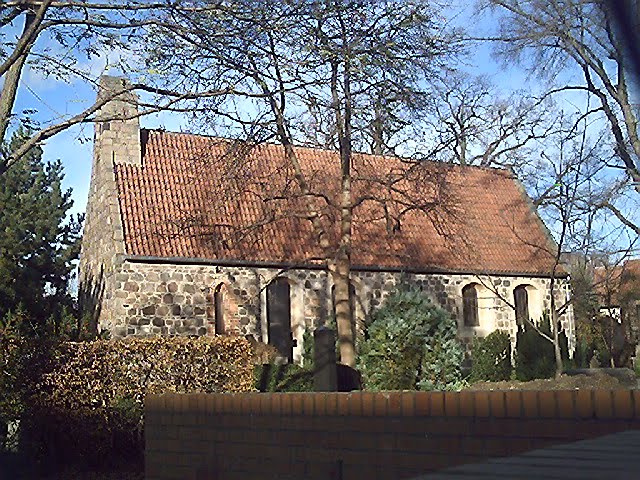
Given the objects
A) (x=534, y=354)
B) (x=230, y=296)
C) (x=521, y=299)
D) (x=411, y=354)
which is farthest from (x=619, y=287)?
(x=411, y=354)

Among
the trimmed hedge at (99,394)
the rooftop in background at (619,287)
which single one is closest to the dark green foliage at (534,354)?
the rooftop in background at (619,287)

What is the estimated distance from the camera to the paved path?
6.86 ft

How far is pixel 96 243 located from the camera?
21578mm

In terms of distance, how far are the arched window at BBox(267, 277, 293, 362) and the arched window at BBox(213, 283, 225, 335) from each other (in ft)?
4.49

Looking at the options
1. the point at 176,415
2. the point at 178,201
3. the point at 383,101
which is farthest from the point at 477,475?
the point at 178,201

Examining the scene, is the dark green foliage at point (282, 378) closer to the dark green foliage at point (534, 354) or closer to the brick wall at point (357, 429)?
the dark green foliage at point (534, 354)

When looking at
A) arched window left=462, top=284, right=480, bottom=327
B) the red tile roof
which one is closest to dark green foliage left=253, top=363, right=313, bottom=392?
the red tile roof

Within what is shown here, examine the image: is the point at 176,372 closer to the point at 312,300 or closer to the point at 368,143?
the point at 368,143

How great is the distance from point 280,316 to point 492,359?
5958 mm

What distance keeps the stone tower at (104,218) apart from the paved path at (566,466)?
1772 cm

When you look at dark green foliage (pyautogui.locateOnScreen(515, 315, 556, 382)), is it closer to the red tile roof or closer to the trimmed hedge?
the red tile roof

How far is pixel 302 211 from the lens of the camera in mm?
18625

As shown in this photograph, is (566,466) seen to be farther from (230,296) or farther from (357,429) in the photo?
(230,296)

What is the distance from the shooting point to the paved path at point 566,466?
2092 mm
